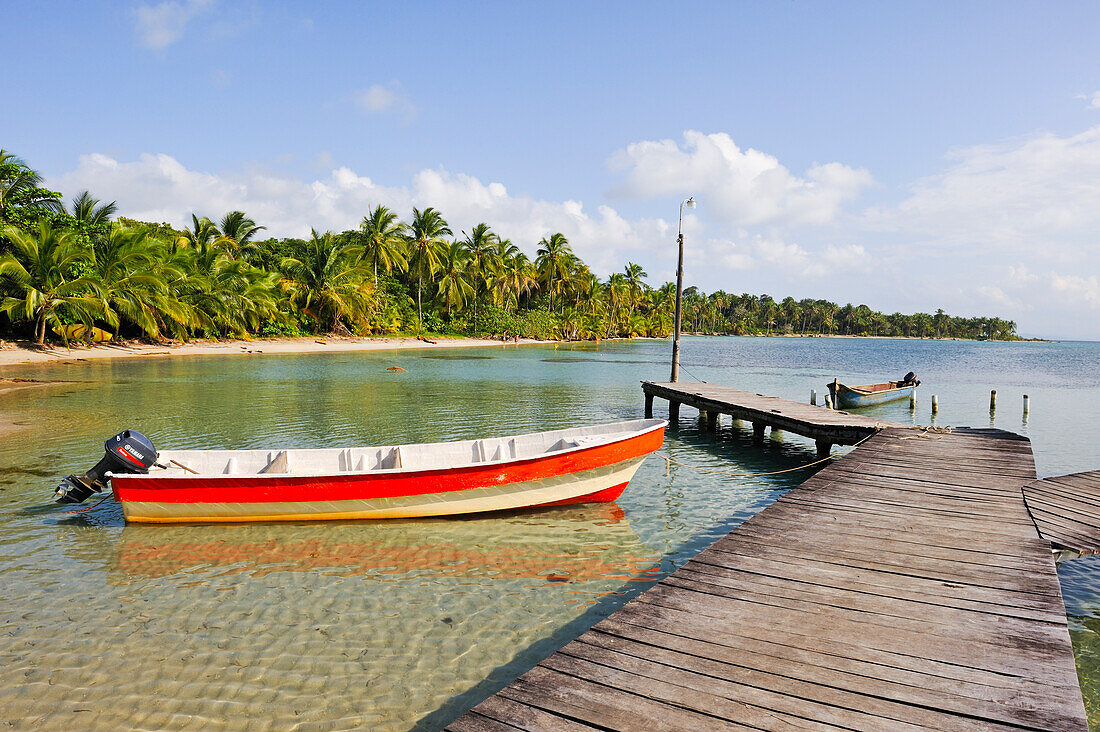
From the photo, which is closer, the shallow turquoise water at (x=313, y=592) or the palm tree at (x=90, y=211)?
the shallow turquoise water at (x=313, y=592)

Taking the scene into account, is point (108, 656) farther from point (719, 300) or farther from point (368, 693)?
point (719, 300)

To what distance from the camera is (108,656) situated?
5.26m

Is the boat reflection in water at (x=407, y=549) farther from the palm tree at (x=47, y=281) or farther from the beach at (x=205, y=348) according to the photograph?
the palm tree at (x=47, y=281)

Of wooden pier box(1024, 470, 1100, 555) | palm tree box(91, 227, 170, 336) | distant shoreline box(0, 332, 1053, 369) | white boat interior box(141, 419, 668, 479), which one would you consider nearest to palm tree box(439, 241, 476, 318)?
distant shoreline box(0, 332, 1053, 369)

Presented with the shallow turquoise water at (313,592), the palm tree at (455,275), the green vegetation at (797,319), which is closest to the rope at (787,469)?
the shallow turquoise water at (313,592)

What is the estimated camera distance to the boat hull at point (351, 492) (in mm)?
8234

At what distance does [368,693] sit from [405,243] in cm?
6232

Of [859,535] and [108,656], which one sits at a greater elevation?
[859,535]

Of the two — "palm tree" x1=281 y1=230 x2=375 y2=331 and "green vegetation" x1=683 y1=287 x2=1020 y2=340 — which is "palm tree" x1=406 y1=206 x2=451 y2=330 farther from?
"green vegetation" x1=683 y1=287 x2=1020 y2=340

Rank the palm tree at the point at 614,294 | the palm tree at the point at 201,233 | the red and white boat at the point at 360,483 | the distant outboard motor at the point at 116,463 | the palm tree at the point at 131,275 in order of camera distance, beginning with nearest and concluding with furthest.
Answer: the distant outboard motor at the point at 116,463, the red and white boat at the point at 360,483, the palm tree at the point at 131,275, the palm tree at the point at 201,233, the palm tree at the point at 614,294

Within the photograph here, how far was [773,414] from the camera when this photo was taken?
1442cm

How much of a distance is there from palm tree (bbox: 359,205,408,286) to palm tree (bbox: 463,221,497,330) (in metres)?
9.47

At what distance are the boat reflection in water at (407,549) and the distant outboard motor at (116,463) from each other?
0.87 metres

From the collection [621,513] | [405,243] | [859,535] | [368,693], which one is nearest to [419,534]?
[621,513]
